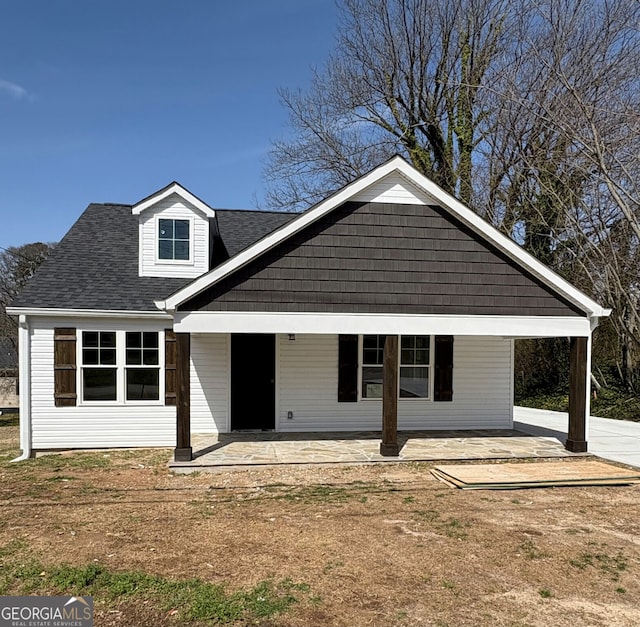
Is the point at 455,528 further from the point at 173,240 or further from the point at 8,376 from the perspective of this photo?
the point at 8,376

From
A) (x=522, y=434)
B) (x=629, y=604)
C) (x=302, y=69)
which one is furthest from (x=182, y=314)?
(x=302, y=69)

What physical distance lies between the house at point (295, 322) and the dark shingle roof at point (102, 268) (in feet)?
0.15

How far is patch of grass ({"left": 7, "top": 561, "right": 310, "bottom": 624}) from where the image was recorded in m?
3.74

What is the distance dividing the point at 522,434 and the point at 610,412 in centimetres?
559

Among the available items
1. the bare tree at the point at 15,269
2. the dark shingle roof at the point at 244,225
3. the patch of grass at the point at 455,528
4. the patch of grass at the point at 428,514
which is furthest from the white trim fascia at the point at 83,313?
the bare tree at the point at 15,269

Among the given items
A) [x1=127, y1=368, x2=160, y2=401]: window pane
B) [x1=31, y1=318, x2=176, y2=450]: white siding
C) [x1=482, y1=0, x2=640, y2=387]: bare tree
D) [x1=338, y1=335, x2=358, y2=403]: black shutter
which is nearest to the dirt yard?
[x1=31, y1=318, x2=176, y2=450]: white siding

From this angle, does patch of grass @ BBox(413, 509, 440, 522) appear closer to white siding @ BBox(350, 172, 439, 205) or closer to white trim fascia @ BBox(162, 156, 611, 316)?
white trim fascia @ BBox(162, 156, 611, 316)

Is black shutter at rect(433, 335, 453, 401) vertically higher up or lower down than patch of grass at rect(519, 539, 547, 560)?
higher up

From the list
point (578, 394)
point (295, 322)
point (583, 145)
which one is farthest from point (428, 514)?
point (583, 145)

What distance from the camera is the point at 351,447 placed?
9.33 meters

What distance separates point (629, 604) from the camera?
12.9 feet

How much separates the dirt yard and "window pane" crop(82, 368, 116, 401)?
6.68 ft

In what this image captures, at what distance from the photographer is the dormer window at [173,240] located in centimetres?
1080

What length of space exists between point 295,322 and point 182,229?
4.06m
